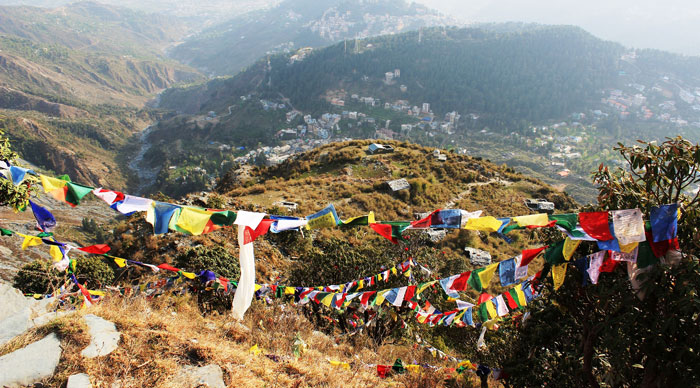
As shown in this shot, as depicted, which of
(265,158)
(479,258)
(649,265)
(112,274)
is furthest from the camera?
(265,158)

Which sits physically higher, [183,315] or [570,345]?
[570,345]

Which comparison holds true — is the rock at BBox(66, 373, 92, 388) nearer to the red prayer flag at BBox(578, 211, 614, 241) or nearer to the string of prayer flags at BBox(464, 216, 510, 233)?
the string of prayer flags at BBox(464, 216, 510, 233)

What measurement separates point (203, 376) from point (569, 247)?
4.91 meters

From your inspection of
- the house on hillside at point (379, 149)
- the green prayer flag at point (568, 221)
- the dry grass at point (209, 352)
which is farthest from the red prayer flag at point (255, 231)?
the house on hillside at point (379, 149)

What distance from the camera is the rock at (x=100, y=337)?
4133 mm

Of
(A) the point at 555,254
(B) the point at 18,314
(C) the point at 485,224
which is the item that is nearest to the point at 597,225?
(A) the point at 555,254

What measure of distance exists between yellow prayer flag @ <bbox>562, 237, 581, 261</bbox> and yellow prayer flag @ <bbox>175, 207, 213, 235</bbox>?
4.76 meters

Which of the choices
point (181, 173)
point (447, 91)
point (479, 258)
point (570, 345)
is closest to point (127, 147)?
point (181, 173)

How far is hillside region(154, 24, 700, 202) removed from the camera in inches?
4904

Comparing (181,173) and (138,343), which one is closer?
(138,343)

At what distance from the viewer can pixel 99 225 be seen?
69750mm

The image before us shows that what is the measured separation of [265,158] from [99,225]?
144 feet

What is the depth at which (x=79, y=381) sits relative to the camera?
12.1ft

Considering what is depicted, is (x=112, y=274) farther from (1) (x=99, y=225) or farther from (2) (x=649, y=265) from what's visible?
(1) (x=99, y=225)
